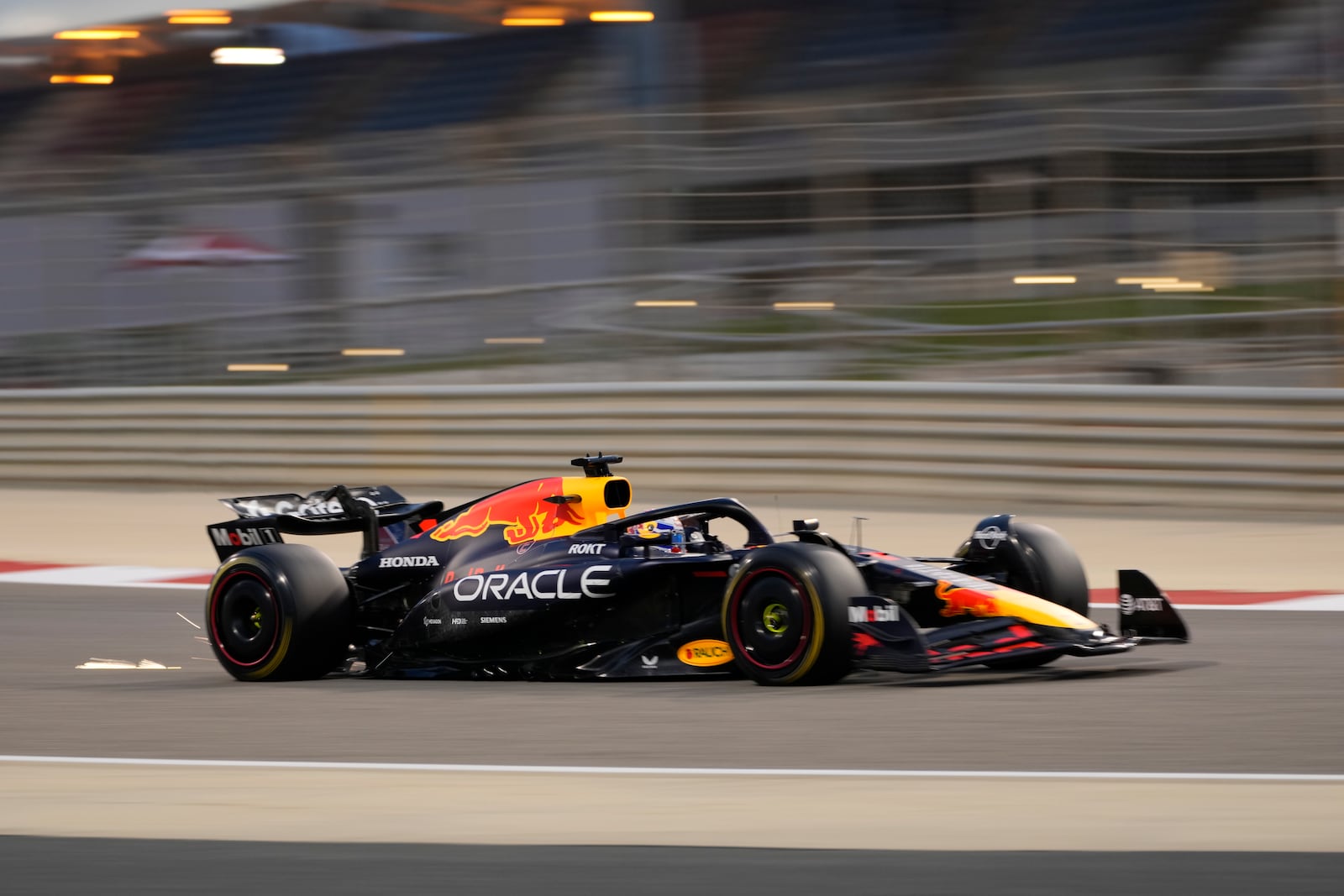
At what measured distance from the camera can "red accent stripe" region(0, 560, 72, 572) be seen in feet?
41.9

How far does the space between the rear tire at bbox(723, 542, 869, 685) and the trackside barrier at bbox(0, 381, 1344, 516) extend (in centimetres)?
662

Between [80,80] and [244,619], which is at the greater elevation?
[80,80]

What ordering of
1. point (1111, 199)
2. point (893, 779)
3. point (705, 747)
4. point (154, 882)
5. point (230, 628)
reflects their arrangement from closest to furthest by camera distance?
point (154, 882), point (893, 779), point (705, 747), point (230, 628), point (1111, 199)

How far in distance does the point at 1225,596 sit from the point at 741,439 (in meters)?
5.13

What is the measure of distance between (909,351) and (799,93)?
11352mm

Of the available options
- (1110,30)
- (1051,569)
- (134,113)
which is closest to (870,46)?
(1110,30)

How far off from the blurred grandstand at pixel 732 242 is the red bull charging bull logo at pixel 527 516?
21.6 ft

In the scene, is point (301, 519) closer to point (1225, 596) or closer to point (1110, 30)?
point (1225, 596)

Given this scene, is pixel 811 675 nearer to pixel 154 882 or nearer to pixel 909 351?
pixel 154 882

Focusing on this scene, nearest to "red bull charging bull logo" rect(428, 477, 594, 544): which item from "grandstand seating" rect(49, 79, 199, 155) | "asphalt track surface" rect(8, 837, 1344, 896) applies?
"asphalt track surface" rect(8, 837, 1344, 896)

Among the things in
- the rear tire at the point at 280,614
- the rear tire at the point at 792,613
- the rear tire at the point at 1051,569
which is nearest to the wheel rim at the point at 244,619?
the rear tire at the point at 280,614

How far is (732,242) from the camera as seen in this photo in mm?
14461

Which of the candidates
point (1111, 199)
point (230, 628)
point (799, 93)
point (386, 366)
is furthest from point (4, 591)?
point (799, 93)

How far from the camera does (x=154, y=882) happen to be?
4.17 meters
